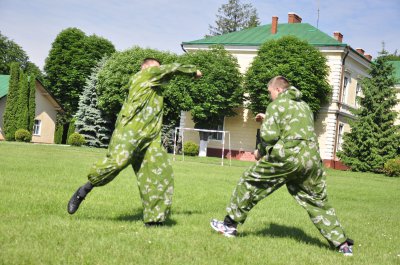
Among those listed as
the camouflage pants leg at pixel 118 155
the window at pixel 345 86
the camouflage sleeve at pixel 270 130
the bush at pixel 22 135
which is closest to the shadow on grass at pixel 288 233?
the camouflage sleeve at pixel 270 130

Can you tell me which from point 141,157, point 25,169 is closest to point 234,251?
point 141,157

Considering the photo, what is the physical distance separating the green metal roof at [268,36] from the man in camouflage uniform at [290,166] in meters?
38.1

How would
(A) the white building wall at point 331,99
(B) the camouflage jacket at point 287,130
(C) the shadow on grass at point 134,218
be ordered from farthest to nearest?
(A) the white building wall at point 331,99 → (C) the shadow on grass at point 134,218 → (B) the camouflage jacket at point 287,130

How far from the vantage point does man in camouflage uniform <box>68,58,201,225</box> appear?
22.5ft

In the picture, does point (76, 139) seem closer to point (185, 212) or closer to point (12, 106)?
point (12, 106)

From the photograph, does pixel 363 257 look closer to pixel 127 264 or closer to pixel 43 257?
pixel 127 264

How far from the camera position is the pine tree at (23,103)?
167 ft

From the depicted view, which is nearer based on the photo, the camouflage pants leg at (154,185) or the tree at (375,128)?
the camouflage pants leg at (154,185)

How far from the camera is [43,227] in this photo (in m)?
6.45

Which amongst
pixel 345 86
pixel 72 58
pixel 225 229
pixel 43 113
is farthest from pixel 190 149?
pixel 225 229

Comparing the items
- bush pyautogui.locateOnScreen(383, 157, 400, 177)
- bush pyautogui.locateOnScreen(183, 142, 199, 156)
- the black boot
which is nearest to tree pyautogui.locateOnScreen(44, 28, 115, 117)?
bush pyautogui.locateOnScreen(183, 142, 199, 156)

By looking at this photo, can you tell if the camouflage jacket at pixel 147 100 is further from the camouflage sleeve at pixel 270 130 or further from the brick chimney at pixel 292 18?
the brick chimney at pixel 292 18

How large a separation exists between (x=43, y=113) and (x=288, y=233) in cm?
5312

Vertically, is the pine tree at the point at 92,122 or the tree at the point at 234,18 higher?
Answer: the tree at the point at 234,18
